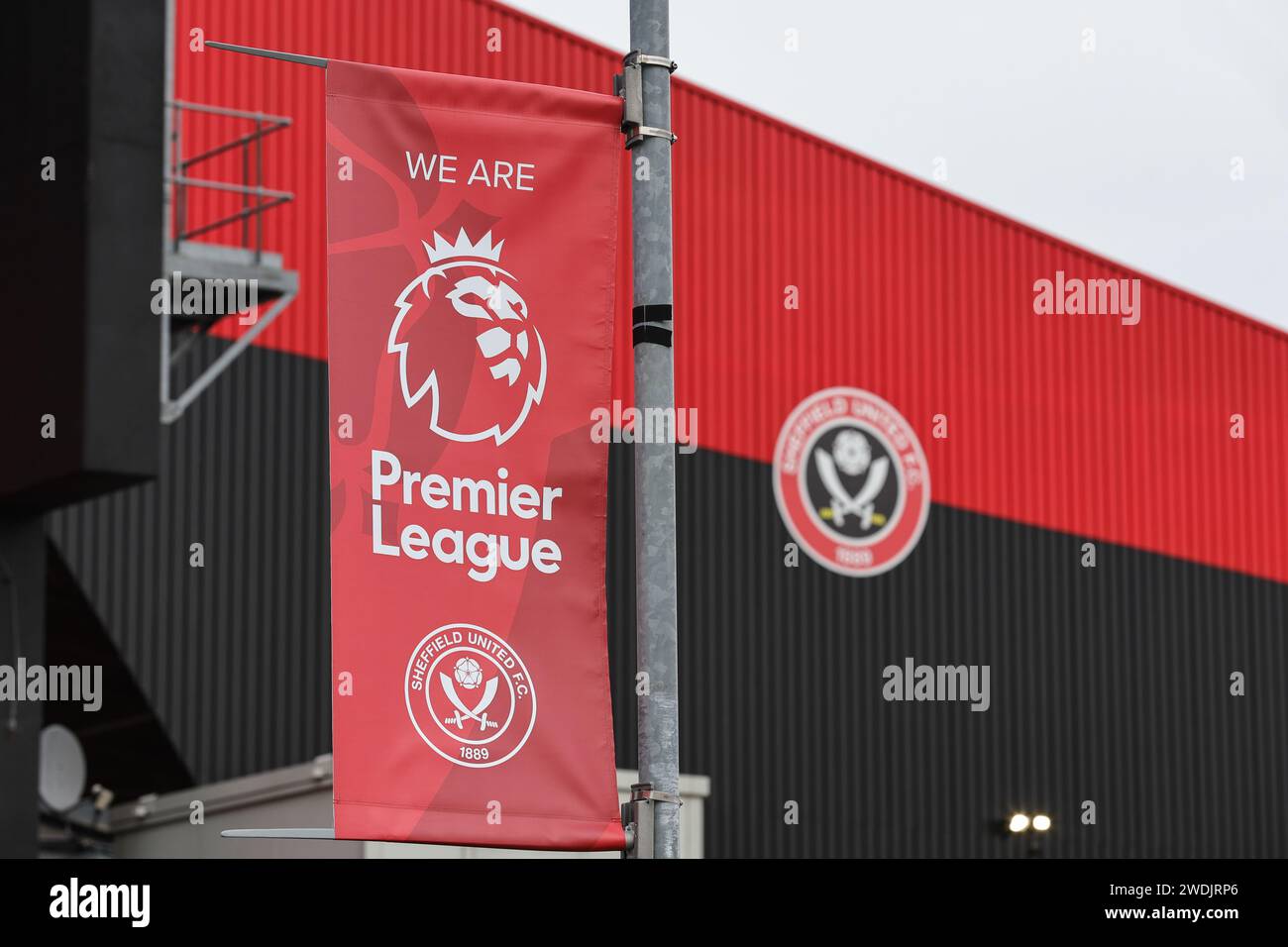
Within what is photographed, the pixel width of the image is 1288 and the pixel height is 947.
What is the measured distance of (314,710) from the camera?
17984 mm

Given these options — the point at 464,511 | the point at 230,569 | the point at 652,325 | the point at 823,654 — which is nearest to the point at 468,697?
the point at 464,511

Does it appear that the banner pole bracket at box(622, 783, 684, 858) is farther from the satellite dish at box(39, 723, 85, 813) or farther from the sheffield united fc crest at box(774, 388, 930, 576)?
the sheffield united fc crest at box(774, 388, 930, 576)

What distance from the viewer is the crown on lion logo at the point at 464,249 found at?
6359mm

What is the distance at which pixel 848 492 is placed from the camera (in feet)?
75.2

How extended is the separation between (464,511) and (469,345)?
0.53 metres

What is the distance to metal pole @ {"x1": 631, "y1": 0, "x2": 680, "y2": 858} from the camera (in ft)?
20.1

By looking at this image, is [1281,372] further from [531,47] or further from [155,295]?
[155,295]

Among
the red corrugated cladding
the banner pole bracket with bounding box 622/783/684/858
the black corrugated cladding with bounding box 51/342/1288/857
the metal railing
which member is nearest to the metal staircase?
the metal railing

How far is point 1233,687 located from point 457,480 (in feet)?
72.5

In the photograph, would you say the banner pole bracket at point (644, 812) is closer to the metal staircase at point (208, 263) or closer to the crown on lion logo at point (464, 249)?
the crown on lion logo at point (464, 249)

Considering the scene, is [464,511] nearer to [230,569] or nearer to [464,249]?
[464,249]

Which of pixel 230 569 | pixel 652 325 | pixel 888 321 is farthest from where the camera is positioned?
pixel 888 321

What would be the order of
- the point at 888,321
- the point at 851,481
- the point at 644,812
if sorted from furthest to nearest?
the point at 888,321 < the point at 851,481 < the point at 644,812

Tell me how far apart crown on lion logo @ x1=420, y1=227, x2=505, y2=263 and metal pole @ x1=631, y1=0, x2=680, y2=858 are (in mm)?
446
